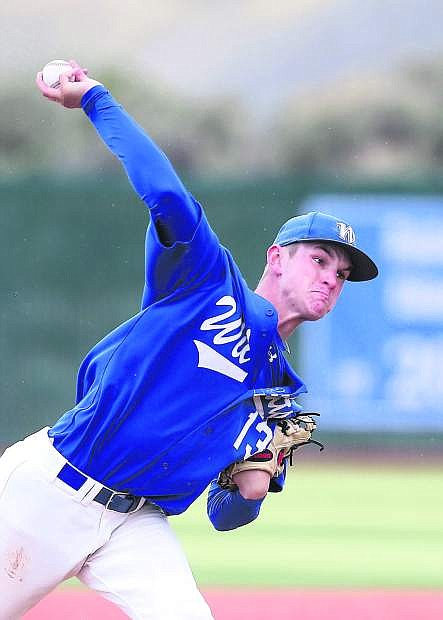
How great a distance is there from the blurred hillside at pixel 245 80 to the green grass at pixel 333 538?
12.1 m

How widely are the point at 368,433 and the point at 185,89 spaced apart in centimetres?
1812

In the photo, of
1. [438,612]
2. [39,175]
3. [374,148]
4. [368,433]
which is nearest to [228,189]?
[39,175]

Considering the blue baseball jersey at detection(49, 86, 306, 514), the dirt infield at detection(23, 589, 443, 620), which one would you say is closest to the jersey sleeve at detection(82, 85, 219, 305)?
the blue baseball jersey at detection(49, 86, 306, 514)

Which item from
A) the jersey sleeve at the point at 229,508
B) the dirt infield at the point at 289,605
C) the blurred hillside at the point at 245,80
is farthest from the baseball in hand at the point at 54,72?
the blurred hillside at the point at 245,80

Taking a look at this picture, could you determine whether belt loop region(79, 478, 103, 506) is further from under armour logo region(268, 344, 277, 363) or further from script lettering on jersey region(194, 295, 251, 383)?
under armour logo region(268, 344, 277, 363)

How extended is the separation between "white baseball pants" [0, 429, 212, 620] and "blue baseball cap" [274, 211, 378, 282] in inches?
32.9

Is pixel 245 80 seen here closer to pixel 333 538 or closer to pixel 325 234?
pixel 333 538

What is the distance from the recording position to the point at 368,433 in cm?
1070

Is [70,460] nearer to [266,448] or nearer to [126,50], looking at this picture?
[266,448]

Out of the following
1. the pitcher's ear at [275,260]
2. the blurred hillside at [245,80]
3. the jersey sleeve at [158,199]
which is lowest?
the jersey sleeve at [158,199]

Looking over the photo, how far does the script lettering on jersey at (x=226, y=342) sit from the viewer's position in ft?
10.5

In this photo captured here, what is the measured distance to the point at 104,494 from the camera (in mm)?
3193

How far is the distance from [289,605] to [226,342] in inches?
108

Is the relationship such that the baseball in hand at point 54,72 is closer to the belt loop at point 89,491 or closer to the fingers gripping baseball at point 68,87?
the fingers gripping baseball at point 68,87
